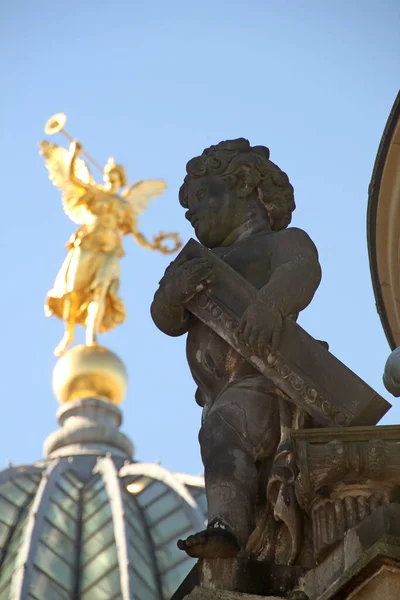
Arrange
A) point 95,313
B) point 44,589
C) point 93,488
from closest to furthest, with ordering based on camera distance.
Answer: point 44,589
point 95,313
point 93,488

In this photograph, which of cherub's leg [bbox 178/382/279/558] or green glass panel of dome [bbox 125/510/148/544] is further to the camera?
green glass panel of dome [bbox 125/510/148/544]

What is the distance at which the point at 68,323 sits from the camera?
4925 centimetres

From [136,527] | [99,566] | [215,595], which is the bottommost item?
[215,595]

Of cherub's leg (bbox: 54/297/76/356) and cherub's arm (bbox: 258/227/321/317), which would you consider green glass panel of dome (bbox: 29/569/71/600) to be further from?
cherub's arm (bbox: 258/227/321/317)

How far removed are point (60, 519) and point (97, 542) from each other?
1657 mm

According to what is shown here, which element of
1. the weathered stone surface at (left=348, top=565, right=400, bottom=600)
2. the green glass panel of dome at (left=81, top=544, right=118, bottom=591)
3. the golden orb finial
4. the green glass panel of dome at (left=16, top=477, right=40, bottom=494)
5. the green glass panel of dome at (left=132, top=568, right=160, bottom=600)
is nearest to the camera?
the weathered stone surface at (left=348, top=565, right=400, bottom=600)

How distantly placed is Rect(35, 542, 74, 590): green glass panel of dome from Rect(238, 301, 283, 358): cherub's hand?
33886mm

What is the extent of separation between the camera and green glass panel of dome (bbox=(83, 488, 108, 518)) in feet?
161

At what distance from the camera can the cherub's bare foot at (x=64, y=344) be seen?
159ft

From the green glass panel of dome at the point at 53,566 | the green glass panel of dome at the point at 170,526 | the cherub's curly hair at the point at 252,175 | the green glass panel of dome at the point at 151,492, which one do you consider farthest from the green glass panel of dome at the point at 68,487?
the cherub's curly hair at the point at 252,175

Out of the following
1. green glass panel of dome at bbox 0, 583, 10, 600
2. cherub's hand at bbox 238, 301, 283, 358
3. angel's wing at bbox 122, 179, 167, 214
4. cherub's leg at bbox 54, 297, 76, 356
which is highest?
angel's wing at bbox 122, 179, 167, 214

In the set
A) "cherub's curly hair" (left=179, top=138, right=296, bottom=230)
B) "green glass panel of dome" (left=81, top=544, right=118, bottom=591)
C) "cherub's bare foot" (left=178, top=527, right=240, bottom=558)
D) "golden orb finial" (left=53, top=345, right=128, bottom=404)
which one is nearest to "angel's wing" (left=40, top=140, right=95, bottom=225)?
"golden orb finial" (left=53, top=345, right=128, bottom=404)

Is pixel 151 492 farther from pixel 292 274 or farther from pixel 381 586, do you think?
pixel 381 586

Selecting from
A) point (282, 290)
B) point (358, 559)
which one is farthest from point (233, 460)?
point (358, 559)
